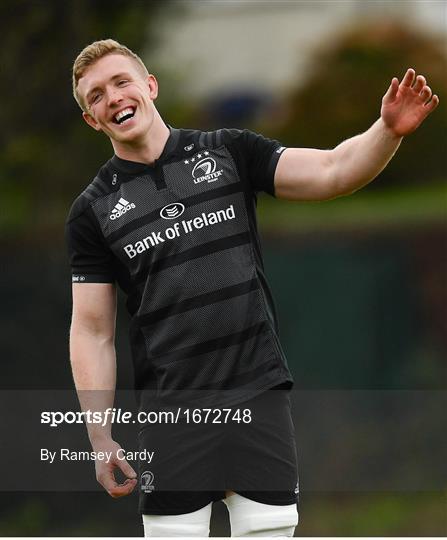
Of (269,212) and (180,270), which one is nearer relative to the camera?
(180,270)

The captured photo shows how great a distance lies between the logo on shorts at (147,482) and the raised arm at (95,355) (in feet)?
0.35

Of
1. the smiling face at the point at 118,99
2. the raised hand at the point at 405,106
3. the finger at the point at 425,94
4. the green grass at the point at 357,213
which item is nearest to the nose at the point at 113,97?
the smiling face at the point at 118,99

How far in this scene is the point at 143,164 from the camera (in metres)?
4.65

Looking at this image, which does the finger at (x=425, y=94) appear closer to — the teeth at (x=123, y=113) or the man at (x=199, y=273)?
the man at (x=199, y=273)

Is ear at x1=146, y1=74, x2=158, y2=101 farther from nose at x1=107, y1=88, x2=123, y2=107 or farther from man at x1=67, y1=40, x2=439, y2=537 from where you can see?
nose at x1=107, y1=88, x2=123, y2=107

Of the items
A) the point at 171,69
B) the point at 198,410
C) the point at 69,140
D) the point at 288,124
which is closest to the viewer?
the point at 198,410

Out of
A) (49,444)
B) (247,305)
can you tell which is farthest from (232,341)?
(49,444)

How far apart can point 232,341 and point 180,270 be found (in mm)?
285

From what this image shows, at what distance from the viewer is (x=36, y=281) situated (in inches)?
373

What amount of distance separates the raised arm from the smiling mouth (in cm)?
55

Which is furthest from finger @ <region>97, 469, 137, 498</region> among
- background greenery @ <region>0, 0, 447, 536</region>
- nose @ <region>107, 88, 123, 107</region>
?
background greenery @ <region>0, 0, 447, 536</region>

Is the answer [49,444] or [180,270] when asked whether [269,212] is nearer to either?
[49,444]

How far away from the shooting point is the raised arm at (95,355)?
4730 millimetres

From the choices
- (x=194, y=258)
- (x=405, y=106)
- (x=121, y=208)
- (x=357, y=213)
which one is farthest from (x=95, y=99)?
(x=357, y=213)
